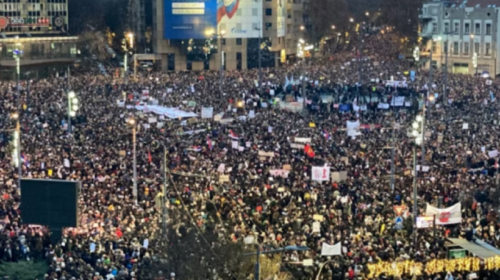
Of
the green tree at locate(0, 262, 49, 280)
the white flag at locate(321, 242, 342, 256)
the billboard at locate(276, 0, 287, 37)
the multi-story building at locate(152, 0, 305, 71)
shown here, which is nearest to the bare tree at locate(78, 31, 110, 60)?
the multi-story building at locate(152, 0, 305, 71)

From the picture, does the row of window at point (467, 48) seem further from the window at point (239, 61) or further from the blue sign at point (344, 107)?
the blue sign at point (344, 107)

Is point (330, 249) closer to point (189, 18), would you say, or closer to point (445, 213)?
point (445, 213)

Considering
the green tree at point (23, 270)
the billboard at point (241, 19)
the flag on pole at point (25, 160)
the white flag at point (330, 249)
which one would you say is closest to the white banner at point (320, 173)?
the white flag at point (330, 249)

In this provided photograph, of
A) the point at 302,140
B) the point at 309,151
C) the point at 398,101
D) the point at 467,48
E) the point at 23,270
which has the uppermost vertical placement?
the point at 467,48

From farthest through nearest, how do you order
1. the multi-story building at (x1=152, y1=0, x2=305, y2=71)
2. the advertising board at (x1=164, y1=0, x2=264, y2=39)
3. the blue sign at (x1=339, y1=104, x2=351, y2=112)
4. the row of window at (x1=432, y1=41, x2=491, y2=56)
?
the multi-story building at (x1=152, y1=0, x2=305, y2=71), the advertising board at (x1=164, y1=0, x2=264, y2=39), the row of window at (x1=432, y1=41, x2=491, y2=56), the blue sign at (x1=339, y1=104, x2=351, y2=112)

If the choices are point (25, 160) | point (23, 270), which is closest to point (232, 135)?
Answer: point (25, 160)

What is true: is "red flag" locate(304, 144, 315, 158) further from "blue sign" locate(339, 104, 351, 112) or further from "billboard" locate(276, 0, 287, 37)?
"billboard" locate(276, 0, 287, 37)
